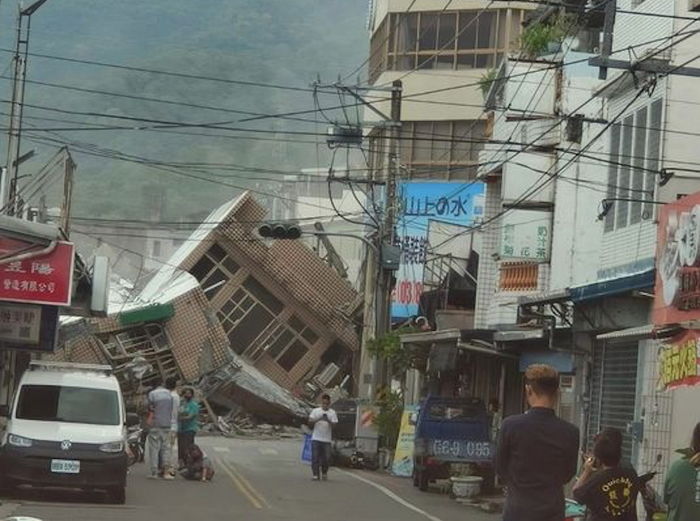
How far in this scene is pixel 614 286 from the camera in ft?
76.4

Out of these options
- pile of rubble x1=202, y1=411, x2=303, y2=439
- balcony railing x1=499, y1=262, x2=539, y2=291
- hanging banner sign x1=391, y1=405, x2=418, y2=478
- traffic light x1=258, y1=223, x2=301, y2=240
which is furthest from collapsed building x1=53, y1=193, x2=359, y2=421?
balcony railing x1=499, y1=262, x2=539, y2=291

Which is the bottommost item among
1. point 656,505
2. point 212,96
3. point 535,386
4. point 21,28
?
point 656,505

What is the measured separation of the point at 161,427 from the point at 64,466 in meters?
5.38

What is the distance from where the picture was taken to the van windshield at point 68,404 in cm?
2269

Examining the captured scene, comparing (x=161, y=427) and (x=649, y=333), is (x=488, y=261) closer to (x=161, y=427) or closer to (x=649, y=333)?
(x=161, y=427)

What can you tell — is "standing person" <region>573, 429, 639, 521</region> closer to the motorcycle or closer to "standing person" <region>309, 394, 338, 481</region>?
"standing person" <region>309, 394, 338, 481</region>

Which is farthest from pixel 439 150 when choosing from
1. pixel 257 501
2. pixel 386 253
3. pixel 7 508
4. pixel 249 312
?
pixel 7 508

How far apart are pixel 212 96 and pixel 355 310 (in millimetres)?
142863

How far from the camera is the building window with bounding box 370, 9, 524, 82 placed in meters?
57.3

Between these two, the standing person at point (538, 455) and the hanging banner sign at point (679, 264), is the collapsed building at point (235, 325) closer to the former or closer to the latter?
the hanging banner sign at point (679, 264)

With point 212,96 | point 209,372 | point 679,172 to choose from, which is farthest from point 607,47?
point 212,96

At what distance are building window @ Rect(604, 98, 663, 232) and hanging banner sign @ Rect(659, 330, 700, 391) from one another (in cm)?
779

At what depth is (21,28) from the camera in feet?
→ 110

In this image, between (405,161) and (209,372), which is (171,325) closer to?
(209,372)
